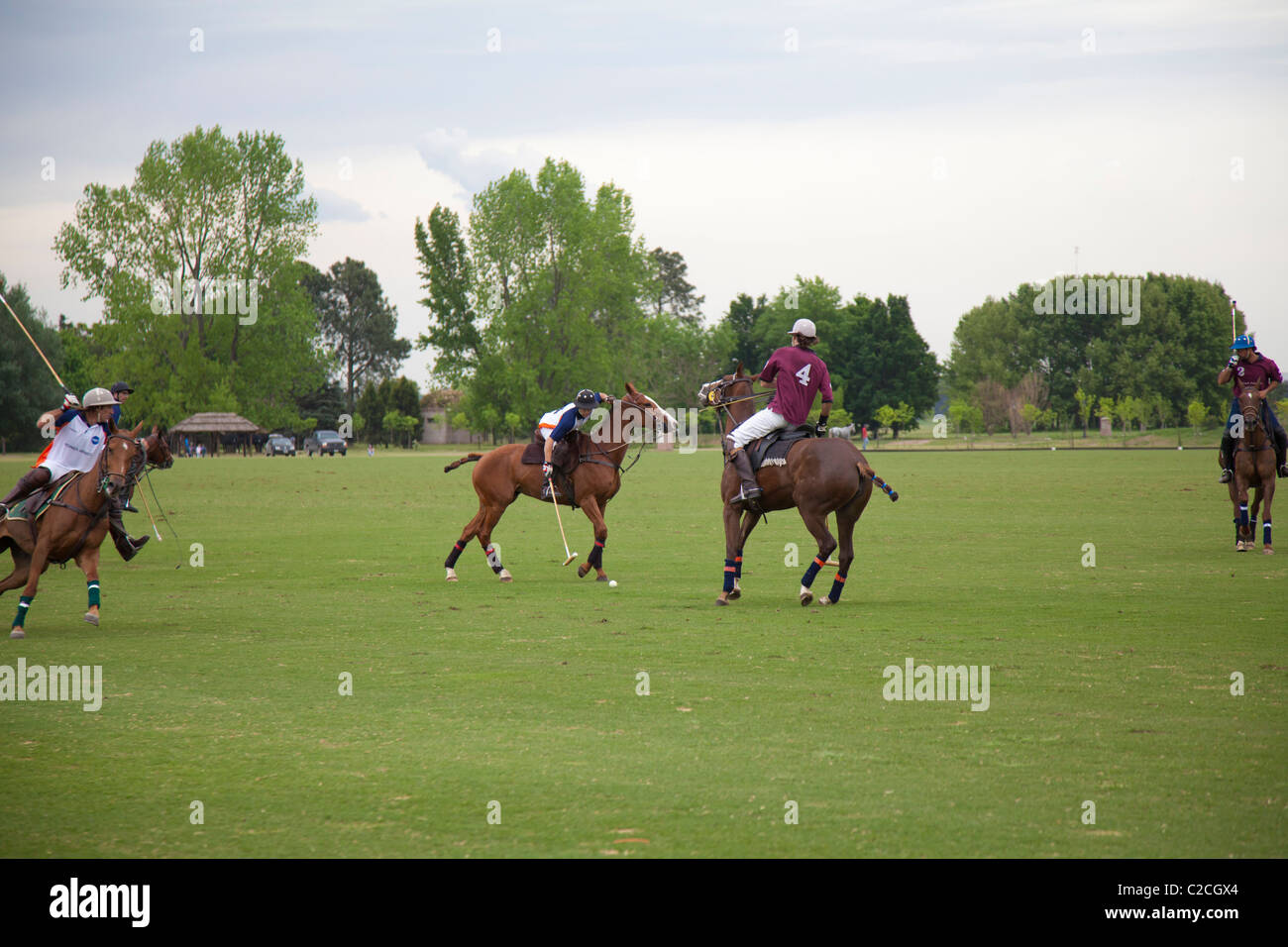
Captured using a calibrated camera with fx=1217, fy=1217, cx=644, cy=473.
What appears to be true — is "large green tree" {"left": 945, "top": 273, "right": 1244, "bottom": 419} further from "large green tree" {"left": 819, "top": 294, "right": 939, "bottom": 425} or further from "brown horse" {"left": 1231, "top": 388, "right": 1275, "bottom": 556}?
"brown horse" {"left": 1231, "top": 388, "right": 1275, "bottom": 556}

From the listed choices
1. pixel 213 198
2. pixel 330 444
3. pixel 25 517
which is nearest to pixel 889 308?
pixel 330 444

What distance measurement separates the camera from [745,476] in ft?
46.7

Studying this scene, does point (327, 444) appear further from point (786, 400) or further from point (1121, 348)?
point (786, 400)

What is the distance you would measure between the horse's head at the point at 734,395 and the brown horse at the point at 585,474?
160 centimetres

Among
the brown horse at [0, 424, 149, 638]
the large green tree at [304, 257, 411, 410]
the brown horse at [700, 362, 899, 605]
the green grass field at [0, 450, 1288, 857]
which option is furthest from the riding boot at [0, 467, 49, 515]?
the large green tree at [304, 257, 411, 410]

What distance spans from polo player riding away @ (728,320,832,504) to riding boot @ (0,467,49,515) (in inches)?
293

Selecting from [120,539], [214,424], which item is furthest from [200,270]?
[120,539]

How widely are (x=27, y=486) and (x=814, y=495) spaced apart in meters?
8.29

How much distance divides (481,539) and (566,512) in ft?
48.4

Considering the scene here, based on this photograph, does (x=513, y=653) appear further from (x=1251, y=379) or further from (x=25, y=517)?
(x=1251, y=379)

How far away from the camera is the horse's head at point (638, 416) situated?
16797 millimetres

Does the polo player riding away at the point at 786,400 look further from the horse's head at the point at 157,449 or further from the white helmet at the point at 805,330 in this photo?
the horse's head at the point at 157,449
